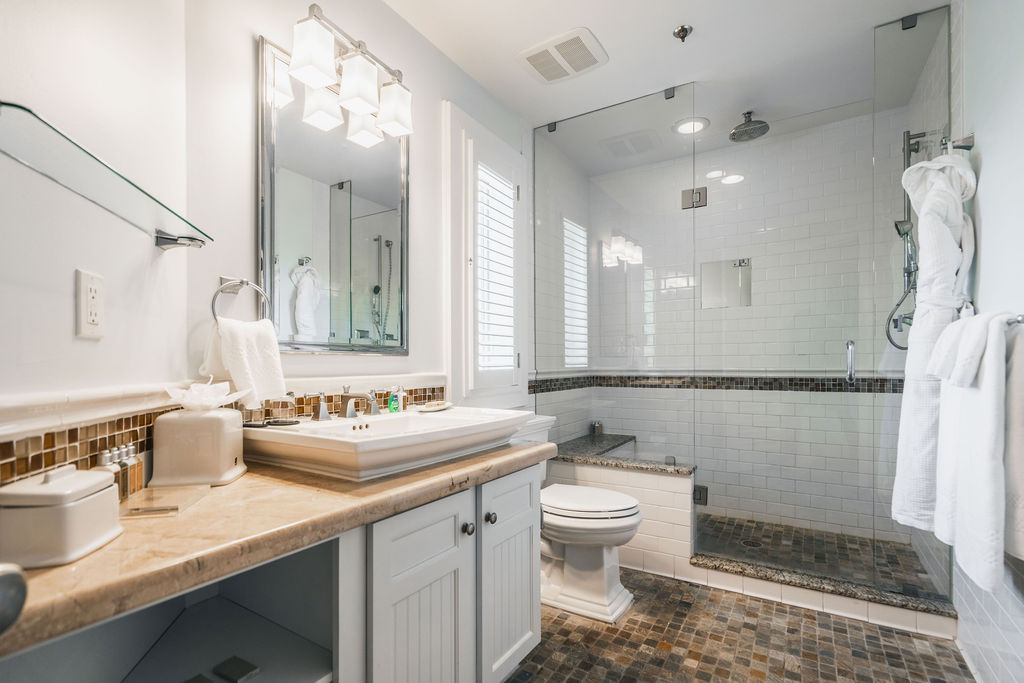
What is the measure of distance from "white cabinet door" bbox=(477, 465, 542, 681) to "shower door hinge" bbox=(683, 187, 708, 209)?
2.14 meters

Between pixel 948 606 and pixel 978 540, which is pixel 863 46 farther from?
pixel 948 606

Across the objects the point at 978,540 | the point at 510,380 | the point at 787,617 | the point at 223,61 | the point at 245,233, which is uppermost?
the point at 223,61

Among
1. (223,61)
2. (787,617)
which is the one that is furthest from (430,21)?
(787,617)

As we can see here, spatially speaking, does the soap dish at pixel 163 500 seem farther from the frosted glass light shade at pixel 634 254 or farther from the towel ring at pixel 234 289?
the frosted glass light shade at pixel 634 254

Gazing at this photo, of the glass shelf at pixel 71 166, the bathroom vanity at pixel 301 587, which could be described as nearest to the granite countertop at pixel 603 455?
the bathroom vanity at pixel 301 587

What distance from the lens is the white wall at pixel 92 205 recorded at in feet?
2.59

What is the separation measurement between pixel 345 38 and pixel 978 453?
232 centimetres

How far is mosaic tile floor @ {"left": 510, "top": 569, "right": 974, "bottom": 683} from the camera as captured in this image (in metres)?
1.69

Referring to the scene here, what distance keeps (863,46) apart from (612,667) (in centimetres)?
292

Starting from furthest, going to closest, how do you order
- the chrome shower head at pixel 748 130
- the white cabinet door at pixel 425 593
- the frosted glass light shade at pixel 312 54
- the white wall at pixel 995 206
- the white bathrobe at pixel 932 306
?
the chrome shower head at pixel 748 130 → the white bathrobe at pixel 932 306 → the frosted glass light shade at pixel 312 54 → the white wall at pixel 995 206 → the white cabinet door at pixel 425 593

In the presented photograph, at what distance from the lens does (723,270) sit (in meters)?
3.10

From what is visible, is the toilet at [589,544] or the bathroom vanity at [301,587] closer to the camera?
the bathroom vanity at [301,587]

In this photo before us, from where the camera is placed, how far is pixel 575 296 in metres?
3.24

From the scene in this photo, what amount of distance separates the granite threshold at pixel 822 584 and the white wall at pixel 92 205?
2435 mm
